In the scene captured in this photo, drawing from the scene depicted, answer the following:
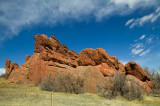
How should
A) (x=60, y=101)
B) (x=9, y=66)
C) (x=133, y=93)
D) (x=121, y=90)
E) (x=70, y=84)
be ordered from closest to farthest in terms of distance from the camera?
(x=60, y=101)
(x=133, y=93)
(x=121, y=90)
(x=70, y=84)
(x=9, y=66)

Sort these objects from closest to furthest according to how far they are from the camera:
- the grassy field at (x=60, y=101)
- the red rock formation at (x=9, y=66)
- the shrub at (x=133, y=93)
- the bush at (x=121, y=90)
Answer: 1. the grassy field at (x=60, y=101)
2. the shrub at (x=133, y=93)
3. the bush at (x=121, y=90)
4. the red rock formation at (x=9, y=66)

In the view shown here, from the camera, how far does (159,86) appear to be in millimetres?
19438

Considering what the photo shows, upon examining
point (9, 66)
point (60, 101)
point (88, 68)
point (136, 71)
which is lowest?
point (60, 101)

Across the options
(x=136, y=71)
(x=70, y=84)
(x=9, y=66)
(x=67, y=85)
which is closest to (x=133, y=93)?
(x=70, y=84)

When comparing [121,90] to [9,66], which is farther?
[9,66]

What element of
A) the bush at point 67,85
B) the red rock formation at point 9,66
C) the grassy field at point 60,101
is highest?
the red rock formation at point 9,66

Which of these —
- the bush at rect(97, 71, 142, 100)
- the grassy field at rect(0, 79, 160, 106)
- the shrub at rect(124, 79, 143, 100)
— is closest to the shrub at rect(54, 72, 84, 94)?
the grassy field at rect(0, 79, 160, 106)

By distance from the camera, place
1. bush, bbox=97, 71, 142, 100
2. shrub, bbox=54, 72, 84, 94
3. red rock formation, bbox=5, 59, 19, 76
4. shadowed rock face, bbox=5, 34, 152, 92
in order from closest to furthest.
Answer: bush, bbox=97, 71, 142, 100 < shrub, bbox=54, 72, 84, 94 < shadowed rock face, bbox=5, 34, 152, 92 < red rock formation, bbox=5, 59, 19, 76

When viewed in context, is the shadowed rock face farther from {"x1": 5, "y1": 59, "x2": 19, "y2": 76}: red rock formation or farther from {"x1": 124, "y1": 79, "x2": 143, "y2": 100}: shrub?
{"x1": 5, "y1": 59, "x2": 19, "y2": 76}: red rock formation

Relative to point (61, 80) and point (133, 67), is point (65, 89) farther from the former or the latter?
point (133, 67)

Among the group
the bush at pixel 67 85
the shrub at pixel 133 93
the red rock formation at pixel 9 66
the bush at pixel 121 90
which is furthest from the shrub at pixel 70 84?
A: the red rock formation at pixel 9 66

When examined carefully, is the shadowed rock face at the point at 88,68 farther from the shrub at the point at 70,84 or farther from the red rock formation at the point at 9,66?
the red rock formation at the point at 9,66

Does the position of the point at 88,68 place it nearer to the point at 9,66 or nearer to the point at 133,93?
the point at 133,93

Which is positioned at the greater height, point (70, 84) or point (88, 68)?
point (88, 68)
